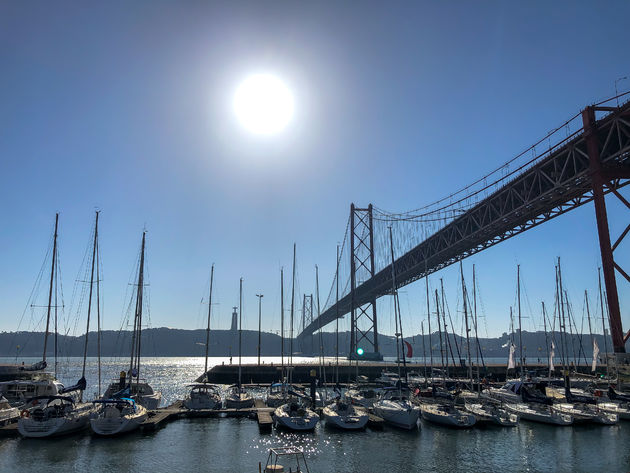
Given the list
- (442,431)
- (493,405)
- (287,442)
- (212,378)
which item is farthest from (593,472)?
(212,378)

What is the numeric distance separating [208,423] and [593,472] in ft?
77.4

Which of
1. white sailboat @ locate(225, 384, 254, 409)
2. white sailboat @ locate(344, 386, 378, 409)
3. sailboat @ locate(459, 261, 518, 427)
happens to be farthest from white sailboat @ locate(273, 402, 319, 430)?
sailboat @ locate(459, 261, 518, 427)

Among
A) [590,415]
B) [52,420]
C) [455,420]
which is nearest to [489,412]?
[455,420]

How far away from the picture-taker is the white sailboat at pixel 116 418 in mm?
26166

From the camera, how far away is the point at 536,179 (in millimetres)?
44750

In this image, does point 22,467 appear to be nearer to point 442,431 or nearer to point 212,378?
point 442,431

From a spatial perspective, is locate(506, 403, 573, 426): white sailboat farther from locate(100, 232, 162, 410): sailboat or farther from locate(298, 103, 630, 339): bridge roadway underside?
locate(100, 232, 162, 410): sailboat

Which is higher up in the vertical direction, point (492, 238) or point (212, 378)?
point (492, 238)

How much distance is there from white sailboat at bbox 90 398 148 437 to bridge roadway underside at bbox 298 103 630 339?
17.2 metres

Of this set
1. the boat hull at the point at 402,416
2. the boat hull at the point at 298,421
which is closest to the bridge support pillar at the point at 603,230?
the boat hull at the point at 402,416

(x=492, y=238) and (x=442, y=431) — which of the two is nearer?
(x=442, y=431)

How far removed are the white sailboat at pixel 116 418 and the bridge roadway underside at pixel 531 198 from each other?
56.6 ft

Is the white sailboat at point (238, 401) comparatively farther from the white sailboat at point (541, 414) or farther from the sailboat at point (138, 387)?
the white sailboat at point (541, 414)

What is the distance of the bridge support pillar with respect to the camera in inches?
1246
